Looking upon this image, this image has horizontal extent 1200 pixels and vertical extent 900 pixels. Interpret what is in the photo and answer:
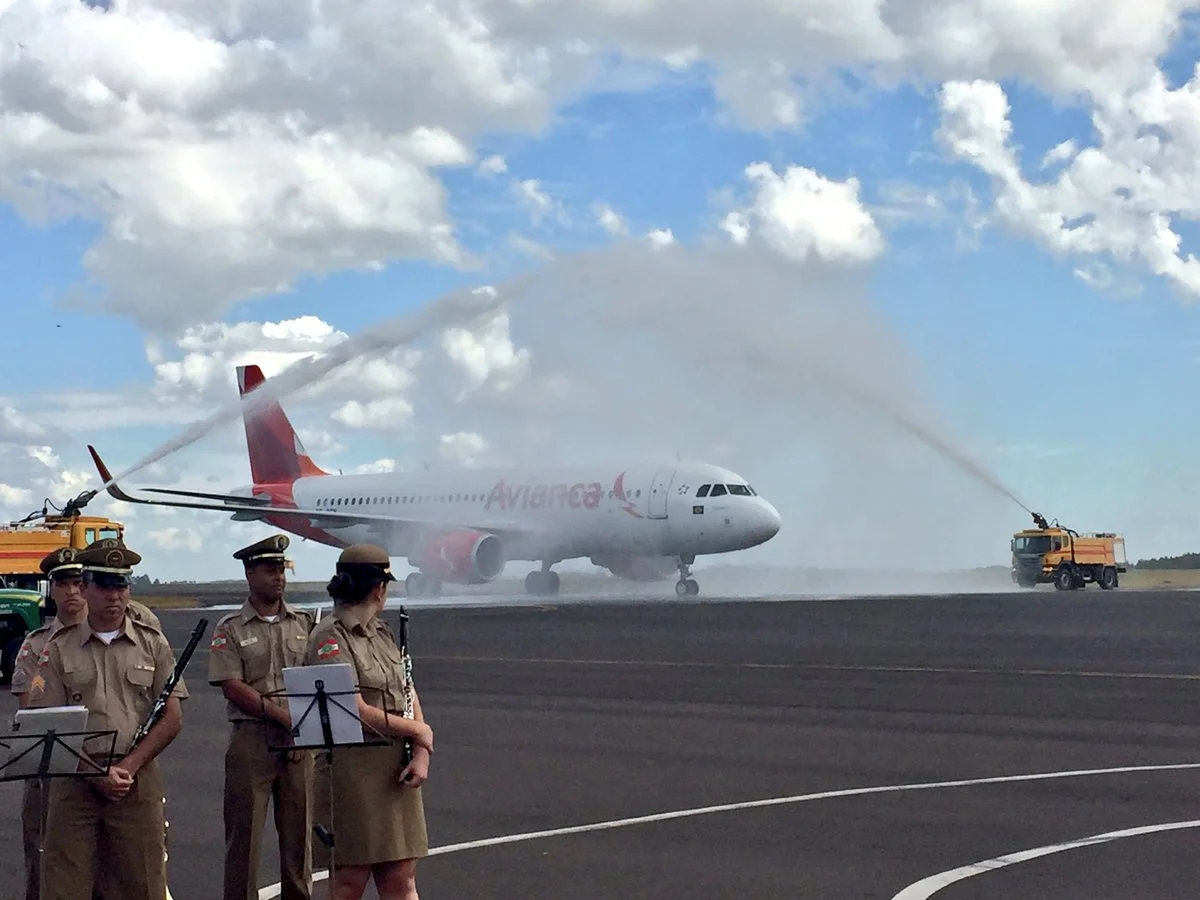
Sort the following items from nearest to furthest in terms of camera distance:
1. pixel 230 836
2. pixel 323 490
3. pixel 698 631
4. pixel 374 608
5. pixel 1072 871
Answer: pixel 374 608, pixel 230 836, pixel 1072 871, pixel 698 631, pixel 323 490

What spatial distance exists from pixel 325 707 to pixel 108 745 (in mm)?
1292

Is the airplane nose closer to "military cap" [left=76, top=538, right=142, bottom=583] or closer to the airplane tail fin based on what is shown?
the airplane tail fin

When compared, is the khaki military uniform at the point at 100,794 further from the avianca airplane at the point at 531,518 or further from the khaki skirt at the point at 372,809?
the avianca airplane at the point at 531,518

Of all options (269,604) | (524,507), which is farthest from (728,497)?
(269,604)

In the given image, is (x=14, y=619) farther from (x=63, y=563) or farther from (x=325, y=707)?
(x=325, y=707)

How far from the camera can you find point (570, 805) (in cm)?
1251

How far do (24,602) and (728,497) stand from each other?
28.5m

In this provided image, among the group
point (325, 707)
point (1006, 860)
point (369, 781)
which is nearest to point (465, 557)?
point (1006, 860)

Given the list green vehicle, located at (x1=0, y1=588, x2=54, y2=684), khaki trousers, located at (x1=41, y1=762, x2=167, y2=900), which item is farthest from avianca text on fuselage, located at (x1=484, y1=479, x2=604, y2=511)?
khaki trousers, located at (x1=41, y1=762, x2=167, y2=900)

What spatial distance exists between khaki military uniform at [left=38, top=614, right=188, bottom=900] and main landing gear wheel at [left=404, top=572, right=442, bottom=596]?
156 ft

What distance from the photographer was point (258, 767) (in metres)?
8.23

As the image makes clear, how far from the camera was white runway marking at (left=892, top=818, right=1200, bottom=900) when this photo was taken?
29.8 feet

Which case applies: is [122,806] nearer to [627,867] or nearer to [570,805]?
[627,867]

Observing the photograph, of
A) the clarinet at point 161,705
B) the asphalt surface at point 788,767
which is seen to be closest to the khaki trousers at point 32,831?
the clarinet at point 161,705
